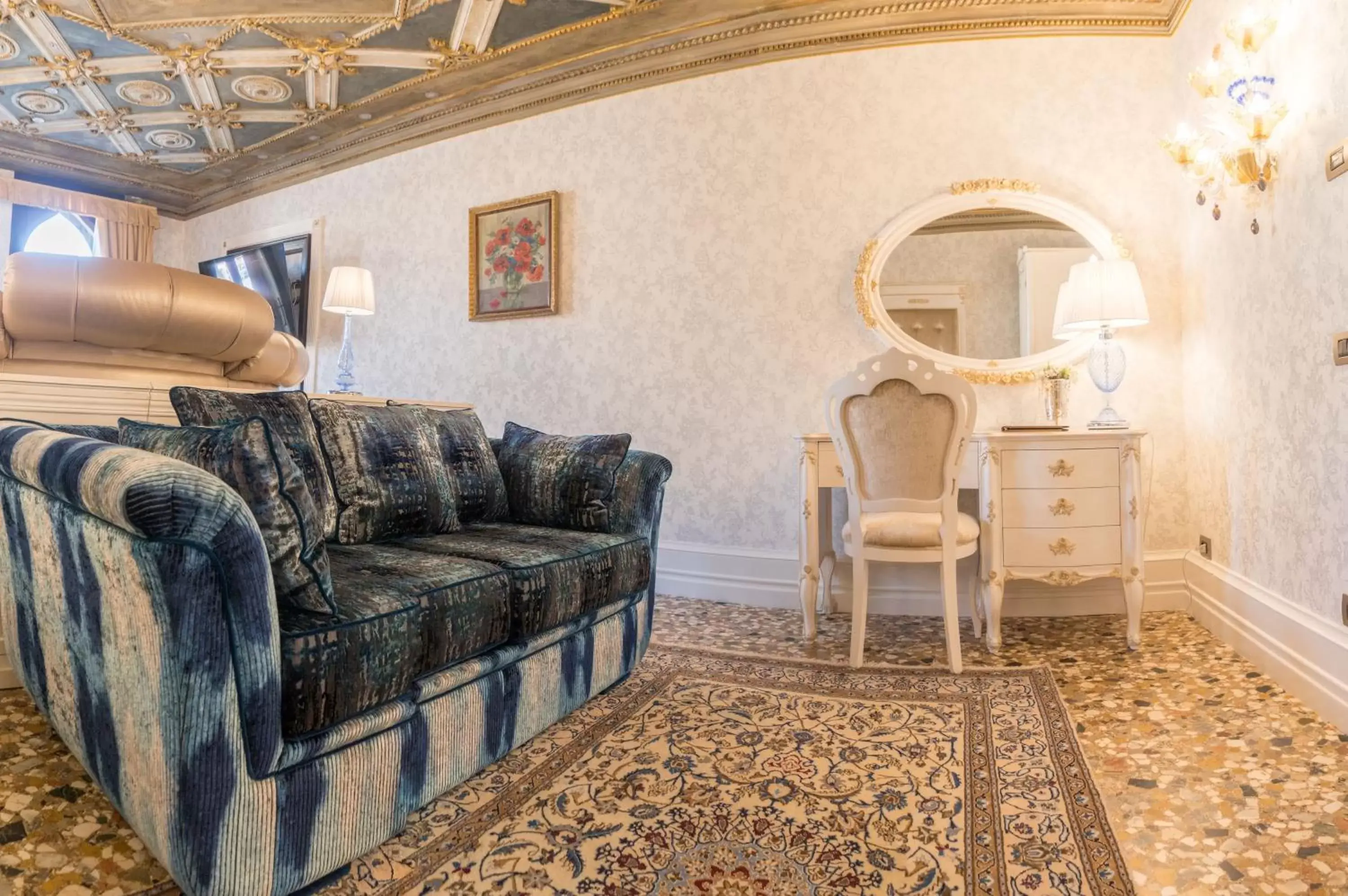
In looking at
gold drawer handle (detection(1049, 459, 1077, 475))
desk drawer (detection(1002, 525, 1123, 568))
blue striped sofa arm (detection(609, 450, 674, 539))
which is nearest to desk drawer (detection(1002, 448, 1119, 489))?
gold drawer handle (detection(1049, 459, 1077, 475))

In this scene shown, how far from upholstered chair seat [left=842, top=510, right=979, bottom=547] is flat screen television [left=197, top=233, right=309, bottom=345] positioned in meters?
4.50

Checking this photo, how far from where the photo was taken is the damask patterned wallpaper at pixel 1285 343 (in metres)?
1.99

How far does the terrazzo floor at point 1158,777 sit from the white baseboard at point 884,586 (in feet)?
1.20

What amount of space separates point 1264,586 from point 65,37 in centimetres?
617

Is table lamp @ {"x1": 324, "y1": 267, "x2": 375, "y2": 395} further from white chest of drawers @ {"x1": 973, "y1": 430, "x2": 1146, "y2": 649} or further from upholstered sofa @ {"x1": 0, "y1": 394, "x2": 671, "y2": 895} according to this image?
white chest of drawers @ {"x1": 973, "y1": 430, "x2": 1146, "y2": 649}

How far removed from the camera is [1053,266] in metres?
3.10

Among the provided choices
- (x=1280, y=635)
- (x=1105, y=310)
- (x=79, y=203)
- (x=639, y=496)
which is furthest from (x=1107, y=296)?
(x=79, y=203)

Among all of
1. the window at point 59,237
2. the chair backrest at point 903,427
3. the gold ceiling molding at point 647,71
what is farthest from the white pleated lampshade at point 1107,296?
the window at point 59,237

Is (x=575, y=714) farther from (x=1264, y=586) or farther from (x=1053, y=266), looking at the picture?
(x=1053, y=266)

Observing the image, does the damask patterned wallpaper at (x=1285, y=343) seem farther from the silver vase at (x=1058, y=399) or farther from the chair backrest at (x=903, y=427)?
the chair backrest at (x=903, y=427)

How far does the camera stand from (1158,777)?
1.58 metres

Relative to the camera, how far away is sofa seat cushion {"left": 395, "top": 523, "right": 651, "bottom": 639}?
1.68 meters

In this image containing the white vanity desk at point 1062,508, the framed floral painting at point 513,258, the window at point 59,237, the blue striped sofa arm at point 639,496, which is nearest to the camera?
the blue striped sofa arm at point 639,496

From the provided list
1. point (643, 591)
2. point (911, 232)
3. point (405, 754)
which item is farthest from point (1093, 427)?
point (405, 754)
